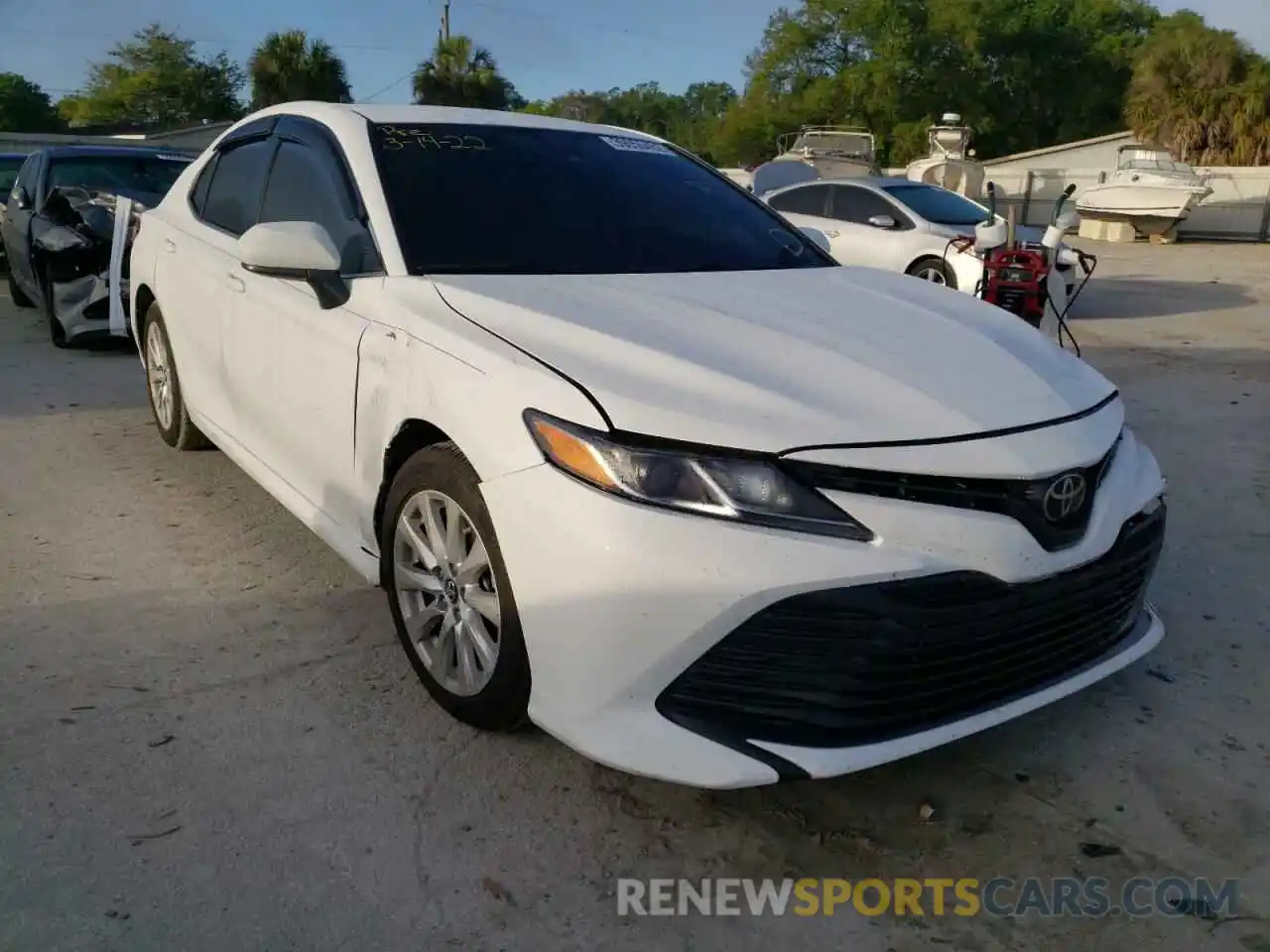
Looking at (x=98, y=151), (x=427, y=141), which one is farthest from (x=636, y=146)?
(x=98, y=151)

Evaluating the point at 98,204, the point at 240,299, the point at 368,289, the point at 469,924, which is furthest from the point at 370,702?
the point at 98,204

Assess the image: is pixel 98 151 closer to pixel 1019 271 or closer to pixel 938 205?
pixel 1019 271

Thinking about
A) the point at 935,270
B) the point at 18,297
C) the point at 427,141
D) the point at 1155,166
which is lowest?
the point at 18,297

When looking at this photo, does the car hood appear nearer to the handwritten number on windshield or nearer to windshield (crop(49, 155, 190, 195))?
the handwritten number on windshield

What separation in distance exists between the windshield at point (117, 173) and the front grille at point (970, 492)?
750 centimetres

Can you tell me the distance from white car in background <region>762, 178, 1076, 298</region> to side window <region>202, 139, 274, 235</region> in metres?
7.05

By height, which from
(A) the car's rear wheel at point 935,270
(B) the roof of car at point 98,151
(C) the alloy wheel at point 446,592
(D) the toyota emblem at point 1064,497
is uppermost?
(B) the roof of car at point 98,151

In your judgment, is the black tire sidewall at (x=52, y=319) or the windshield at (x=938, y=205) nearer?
the black tire sidewall at (x=52, y=319)

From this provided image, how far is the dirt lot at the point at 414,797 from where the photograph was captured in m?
2.20

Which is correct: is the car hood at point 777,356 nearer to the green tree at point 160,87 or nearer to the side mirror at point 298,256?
the side mirror at point 298,256

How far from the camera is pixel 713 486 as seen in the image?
221cm

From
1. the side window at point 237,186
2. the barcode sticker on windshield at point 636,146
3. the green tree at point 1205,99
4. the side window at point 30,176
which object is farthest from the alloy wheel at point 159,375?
the green tree at point 1205,99

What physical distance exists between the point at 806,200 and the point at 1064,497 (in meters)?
10.5

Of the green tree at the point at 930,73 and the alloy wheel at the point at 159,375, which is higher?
the green tree at the point at 930,73
